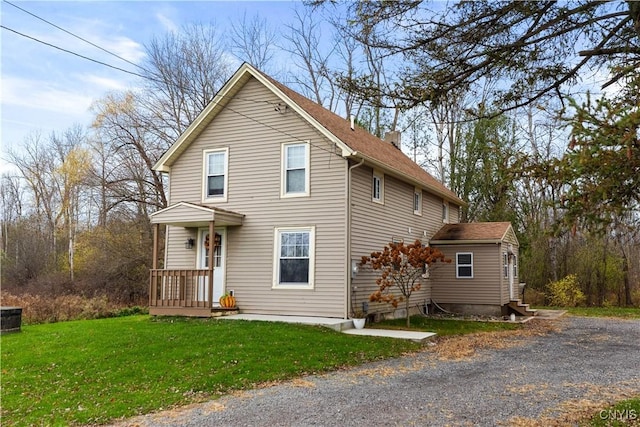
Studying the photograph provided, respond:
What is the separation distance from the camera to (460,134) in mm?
27328

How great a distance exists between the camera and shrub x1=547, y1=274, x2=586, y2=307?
22.6 metres

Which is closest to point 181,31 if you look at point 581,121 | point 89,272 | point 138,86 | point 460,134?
point 138,86

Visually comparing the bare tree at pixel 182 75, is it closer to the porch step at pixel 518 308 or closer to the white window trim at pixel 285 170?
the white window trim at pixel 285 170

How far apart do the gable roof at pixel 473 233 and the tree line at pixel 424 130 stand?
274cm

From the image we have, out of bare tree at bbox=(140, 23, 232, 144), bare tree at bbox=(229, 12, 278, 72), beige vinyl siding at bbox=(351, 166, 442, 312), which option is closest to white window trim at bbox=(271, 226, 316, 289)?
beige vinyl siding at bbox=(351, 166, 442, 312)

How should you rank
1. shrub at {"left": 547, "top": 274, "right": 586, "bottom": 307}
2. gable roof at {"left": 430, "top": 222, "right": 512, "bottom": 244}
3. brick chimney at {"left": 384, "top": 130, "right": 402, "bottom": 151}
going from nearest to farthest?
gable roof at {"left": 430, "top": 222, "right": 512, "bottom": 244}
brick chimney at {"left": 384, "top": 130, "right": 402, "bottom": 151}
shrub at {"left": 547, "top": 274, "right": 586, "bottom": 307}

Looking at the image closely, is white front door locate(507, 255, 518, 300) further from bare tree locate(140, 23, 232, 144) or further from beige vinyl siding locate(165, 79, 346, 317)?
bare tree locate(140, 23, 232, 144)

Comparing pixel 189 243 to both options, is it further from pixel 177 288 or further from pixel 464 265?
pixel 464 265

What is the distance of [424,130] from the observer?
28.6 metres

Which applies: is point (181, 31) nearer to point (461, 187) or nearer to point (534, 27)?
point (461, 187)

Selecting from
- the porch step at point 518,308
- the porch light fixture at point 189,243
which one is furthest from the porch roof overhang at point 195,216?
A: the porch step at point 518,308

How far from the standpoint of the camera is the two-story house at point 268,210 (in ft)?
42.7

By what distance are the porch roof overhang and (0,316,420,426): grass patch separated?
268 cm

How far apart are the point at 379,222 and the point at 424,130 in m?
15.4
